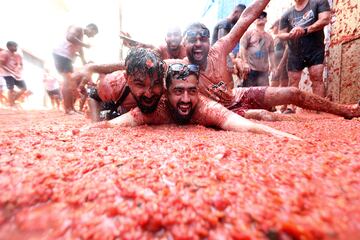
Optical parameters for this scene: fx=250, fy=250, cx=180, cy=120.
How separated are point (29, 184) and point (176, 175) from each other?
18.6 inches

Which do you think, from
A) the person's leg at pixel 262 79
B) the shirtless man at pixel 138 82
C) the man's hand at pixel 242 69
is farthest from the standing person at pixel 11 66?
the person's leg at pixel 262 79

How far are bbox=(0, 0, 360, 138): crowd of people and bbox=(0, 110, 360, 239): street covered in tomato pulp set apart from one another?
2.84ft

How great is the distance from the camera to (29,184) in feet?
2.61

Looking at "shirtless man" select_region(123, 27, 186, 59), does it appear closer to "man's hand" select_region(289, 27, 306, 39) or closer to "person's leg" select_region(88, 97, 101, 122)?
"person's leg" select_region(88, 97, 101, 122)

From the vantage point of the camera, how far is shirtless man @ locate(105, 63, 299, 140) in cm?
220

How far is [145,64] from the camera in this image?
7.05ft

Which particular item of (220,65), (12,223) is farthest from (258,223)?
(220,65)

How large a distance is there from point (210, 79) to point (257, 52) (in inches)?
80.8

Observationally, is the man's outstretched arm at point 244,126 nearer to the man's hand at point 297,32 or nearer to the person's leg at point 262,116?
the person's leg at point 262,116

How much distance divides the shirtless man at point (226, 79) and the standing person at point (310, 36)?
37.7 inches

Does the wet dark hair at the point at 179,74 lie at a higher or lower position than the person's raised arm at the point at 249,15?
lower

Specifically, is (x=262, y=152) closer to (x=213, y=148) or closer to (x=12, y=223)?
(x=213, y=148)

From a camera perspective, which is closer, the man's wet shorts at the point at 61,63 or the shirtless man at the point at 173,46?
the shirtless man at the point at 173,46

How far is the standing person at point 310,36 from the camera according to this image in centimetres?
334
